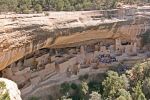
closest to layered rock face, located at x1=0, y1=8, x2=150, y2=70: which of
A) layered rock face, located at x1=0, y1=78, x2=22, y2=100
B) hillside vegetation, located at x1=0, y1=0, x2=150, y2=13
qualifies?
hillside vegetation, located at x1=0, y1=0, x2=150, y2=13

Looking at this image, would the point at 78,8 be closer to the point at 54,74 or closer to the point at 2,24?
the point at 54,74

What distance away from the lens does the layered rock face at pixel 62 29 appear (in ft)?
55.3

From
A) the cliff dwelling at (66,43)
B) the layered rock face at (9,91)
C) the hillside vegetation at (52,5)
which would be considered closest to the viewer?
the layered rock face at (9,91)

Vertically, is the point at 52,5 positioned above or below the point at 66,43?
above

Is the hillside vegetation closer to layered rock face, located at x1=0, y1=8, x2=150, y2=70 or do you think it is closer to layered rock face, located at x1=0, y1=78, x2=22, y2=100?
layered rock face, located at x1=0, y1=8, x2=150, y2=70

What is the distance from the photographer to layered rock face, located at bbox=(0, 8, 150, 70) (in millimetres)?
16844

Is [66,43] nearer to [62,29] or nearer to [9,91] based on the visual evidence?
[62,29]

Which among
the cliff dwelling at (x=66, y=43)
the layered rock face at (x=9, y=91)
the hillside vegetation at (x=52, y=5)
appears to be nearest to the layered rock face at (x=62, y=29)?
the cliff dwelling at (x=66, y=43)

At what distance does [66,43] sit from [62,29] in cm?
237

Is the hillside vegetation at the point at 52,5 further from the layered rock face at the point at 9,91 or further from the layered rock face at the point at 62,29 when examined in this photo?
the layered rock face at the point at 9,91

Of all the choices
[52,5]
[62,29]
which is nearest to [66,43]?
[62,29]

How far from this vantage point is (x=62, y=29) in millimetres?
19562

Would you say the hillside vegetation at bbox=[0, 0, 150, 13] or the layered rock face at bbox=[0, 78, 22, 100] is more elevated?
the hillside vegetation at bbox=[0, 0, 150, 13]

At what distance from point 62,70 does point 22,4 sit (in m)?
5.19
